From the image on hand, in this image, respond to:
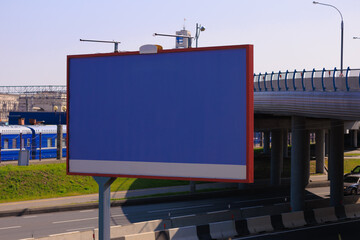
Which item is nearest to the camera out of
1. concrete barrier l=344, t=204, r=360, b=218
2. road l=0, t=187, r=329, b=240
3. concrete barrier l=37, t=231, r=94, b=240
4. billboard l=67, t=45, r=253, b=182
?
billboard l=67, t=45, r=253, b=182

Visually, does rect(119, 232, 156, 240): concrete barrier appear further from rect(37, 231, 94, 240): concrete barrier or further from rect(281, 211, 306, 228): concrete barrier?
rect(281, 211, 306, 228): concrete barrier

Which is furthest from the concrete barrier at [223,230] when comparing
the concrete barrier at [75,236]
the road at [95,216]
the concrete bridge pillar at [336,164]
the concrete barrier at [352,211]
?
the concrete bridge pillar at [336,164]

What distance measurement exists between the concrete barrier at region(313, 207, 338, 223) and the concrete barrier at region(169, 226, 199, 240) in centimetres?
892

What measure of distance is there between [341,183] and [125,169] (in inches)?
1023

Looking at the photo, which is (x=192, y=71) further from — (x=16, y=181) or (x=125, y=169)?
(x=16, y=181)

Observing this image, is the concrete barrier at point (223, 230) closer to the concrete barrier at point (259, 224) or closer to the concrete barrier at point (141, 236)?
the concrete barrier at point (259, 224)

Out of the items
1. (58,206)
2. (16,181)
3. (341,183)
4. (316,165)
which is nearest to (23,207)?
(58,206)

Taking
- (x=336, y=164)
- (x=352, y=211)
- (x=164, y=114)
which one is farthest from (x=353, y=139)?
(x=164, y=114)

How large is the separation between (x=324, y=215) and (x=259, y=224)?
5398 mm

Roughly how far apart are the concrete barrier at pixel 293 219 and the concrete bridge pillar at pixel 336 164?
295 inches

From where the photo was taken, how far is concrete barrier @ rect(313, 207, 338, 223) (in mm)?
30516

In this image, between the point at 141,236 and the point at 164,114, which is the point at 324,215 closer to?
the point at 141,236

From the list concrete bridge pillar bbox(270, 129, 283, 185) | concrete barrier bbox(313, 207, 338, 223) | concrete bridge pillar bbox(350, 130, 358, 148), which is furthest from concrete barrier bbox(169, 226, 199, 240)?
concrete bridge pillar bbox(350, 130, 358, 148)

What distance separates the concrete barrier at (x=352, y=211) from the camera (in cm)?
3247
